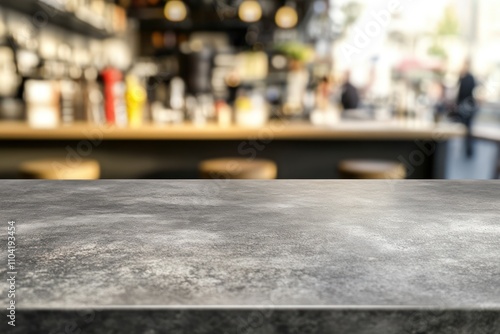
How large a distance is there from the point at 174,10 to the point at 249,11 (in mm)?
823

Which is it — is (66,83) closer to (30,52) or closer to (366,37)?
(30,52)

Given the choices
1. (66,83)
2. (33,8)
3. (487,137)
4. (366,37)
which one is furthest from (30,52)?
(487,137)

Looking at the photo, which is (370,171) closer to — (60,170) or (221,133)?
(221,133)

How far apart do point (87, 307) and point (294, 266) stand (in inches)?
8.6

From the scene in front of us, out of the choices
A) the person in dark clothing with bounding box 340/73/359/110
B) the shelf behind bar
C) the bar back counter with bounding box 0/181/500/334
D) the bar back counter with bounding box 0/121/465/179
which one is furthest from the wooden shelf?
the person in dark clothing with bounding box 340/73/359/110

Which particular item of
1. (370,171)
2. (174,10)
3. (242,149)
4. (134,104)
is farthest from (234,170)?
(174,10)

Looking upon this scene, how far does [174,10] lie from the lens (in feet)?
21.1

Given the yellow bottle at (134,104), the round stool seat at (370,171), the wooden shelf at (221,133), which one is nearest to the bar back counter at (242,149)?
the wooden shelf at (221,133)

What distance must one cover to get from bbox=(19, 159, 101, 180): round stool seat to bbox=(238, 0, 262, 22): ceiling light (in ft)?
10.6

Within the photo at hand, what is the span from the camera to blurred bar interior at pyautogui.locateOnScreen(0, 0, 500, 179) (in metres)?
3.65

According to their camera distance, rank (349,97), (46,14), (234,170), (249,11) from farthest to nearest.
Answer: (349,97) < (249,11) < (46,14) < (234,170)

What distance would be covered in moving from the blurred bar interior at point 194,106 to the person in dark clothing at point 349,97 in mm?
972

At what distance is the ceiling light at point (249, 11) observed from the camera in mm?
6344

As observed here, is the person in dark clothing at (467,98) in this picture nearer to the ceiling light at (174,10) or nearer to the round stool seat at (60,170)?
the ceiling light at (174,10)
